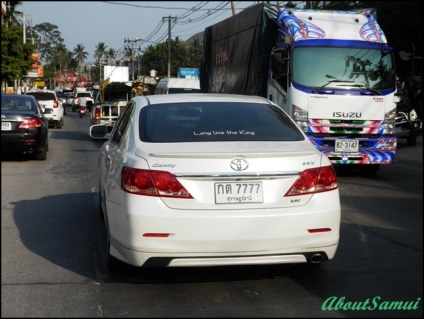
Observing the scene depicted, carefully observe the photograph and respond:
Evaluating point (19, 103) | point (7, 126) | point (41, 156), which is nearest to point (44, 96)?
point (41, 156)

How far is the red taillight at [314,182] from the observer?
4.63 meters

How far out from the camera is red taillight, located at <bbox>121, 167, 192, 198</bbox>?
14.7ft

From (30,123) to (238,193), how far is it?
864 cm

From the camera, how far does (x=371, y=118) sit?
1140 cm

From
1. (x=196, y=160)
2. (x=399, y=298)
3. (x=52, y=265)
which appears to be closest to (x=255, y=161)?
(x=196, y=160)

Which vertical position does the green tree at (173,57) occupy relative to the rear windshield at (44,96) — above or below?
above

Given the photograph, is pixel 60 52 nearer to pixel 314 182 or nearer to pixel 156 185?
pixel 156 185

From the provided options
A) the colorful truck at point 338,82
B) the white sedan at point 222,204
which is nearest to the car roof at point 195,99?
the white sedan at point 222,204

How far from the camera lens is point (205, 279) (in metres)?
5.14

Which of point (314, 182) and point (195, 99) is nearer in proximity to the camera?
point (314, 182)

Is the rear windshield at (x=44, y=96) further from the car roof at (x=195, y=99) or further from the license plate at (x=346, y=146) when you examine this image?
the car roof at (x=195, y=99)

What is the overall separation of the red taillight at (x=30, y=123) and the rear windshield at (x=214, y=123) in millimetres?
6764

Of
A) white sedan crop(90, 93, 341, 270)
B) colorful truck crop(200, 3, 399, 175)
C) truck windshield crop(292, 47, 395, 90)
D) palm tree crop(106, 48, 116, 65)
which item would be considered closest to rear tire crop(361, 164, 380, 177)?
colorful truck crop(200, 3, 399, 175)

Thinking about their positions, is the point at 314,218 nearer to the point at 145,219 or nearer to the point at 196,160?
the point at 196,160
